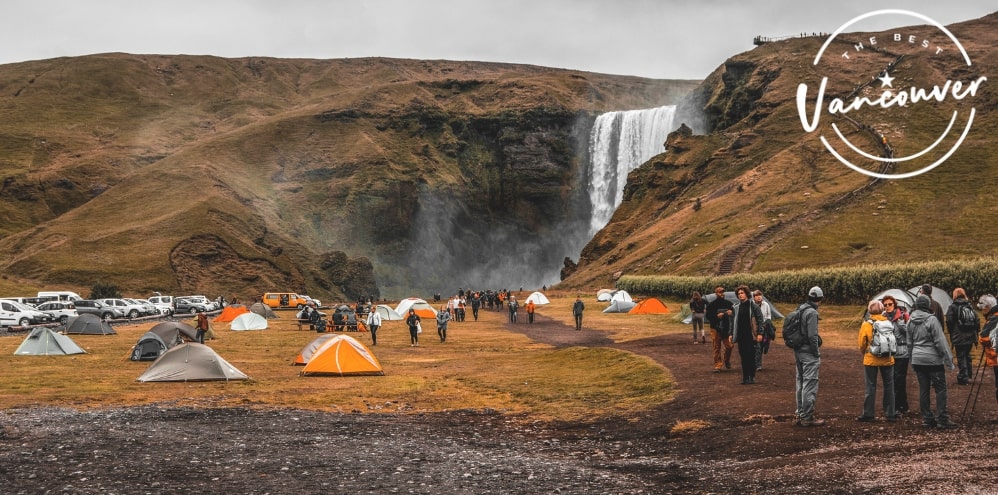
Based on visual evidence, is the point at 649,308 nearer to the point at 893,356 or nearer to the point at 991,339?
the point at 991,339

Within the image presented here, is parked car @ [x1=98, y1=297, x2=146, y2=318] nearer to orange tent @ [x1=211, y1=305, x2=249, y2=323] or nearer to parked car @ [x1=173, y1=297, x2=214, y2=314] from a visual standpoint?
parked car @ [x1=173, y1=297, x2=214, y2=314]

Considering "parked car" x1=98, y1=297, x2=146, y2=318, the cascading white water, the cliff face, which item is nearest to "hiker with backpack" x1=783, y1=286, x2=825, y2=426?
"parked car" x1=98, y1=297, x2=146, y2=318

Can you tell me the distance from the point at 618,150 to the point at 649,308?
280 ft

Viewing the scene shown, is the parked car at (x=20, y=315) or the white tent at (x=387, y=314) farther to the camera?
the white tent at (x=387, y=314)

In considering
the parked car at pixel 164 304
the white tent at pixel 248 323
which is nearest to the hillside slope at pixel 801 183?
the white tent at pixel 248 323

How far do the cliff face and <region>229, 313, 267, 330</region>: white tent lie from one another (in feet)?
131

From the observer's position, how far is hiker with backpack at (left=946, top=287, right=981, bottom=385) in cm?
1836

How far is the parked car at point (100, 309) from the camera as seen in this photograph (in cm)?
6306

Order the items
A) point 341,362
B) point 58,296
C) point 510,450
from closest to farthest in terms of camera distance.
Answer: point 510,450, point 341,362, point 58,296

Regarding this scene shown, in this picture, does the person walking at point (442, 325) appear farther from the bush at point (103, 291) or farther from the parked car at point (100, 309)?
the bush at point (103, 291)

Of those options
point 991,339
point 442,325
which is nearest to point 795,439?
point 991,339

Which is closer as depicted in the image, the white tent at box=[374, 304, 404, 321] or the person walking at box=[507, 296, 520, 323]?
the person walking at box=[507, 296, 520, 323]

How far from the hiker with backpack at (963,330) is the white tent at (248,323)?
43.4 m

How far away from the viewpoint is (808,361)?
15508 millimetres
